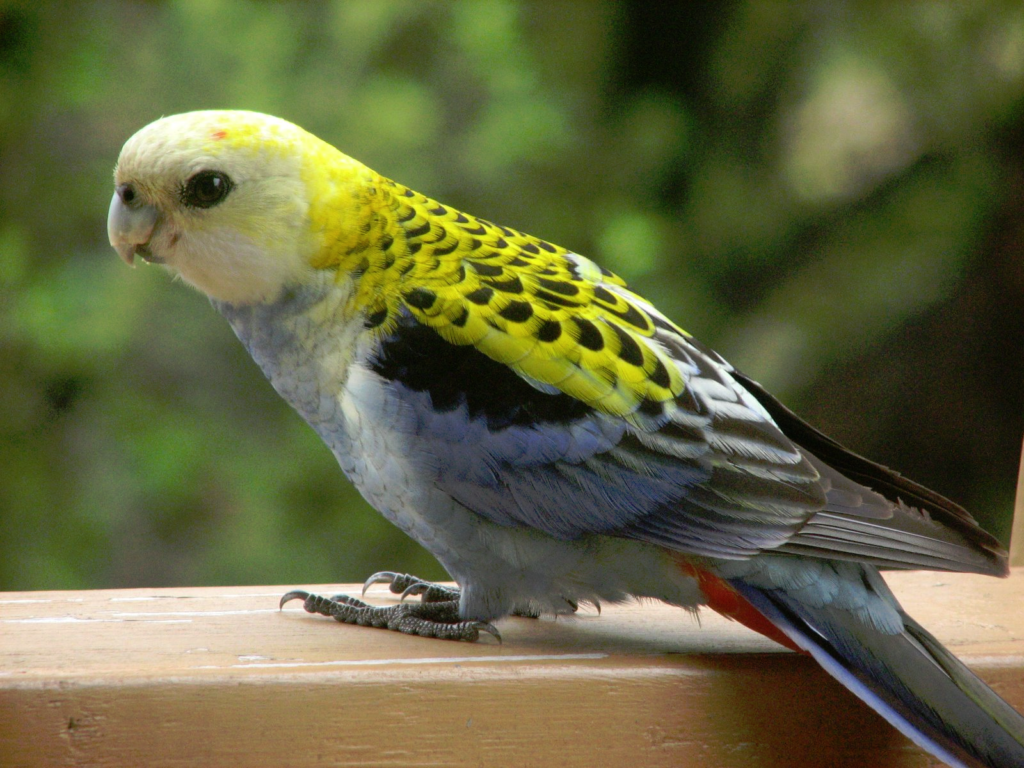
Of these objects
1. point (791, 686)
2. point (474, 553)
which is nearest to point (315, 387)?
point (474, 553)

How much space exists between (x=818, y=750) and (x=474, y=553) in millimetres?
665

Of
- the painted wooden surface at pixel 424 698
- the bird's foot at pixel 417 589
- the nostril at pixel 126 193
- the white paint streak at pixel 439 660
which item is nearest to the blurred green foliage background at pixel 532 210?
the bird's foot at pixel 417 589

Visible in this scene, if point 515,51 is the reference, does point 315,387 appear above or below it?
below

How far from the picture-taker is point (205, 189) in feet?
6.23

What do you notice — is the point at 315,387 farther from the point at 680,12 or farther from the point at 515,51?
the point at 680,12

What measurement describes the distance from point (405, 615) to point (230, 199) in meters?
0.85

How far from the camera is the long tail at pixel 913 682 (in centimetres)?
152

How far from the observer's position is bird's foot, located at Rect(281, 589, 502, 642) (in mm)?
1917

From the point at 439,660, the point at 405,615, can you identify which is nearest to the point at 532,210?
the point at 405,615

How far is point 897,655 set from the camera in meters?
1.61

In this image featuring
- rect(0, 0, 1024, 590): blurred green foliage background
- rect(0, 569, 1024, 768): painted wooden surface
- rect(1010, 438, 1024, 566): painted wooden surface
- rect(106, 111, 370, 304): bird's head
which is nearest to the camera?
rect(0, 569, 1024, 768): painted wooden surface

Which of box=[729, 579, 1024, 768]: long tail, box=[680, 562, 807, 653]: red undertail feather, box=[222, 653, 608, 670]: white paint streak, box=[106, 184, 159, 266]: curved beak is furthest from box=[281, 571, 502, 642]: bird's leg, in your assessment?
box=[106, 184, 159, 266]: curved beak

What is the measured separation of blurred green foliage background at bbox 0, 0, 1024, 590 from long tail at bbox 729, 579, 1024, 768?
239cm

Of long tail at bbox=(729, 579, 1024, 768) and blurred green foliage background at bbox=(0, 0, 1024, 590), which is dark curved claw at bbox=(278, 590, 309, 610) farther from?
blurred green foliage background at bbox=(0, 0, 1024, 590)
